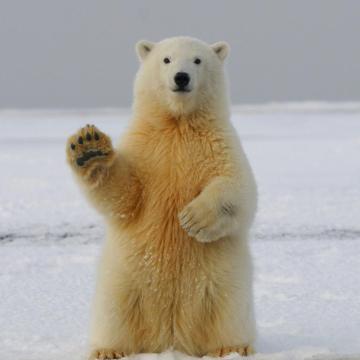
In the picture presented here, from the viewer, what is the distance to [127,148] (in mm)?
3027

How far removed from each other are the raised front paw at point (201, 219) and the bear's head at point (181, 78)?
426 millimetres

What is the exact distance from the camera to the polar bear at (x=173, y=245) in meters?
2.90

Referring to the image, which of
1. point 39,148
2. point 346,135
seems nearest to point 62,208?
point 39,148

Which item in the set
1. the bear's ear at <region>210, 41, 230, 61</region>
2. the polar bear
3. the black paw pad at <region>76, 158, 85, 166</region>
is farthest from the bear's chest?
the bear's ear at <region>210, 41, 230, 61</region>

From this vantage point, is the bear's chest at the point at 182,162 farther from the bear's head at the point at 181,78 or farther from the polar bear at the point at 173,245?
the bear's head at the point at 181,78

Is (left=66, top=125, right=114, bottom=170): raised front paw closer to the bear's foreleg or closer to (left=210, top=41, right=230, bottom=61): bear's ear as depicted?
the bear's foreleg

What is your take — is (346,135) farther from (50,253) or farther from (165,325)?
(165,325)

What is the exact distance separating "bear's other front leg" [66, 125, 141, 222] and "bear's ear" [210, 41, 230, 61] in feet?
2.11

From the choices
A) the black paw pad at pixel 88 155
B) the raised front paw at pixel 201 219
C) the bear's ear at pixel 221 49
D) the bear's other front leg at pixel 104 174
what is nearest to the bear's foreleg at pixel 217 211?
the raised front paw at pixel 201 219

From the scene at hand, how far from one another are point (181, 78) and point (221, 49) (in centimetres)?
38

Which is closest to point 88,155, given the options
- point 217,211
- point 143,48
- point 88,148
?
point 88,148

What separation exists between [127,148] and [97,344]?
739 millimetres

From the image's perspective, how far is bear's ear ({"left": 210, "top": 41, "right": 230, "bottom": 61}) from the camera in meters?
3.25

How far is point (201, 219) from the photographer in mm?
2768
